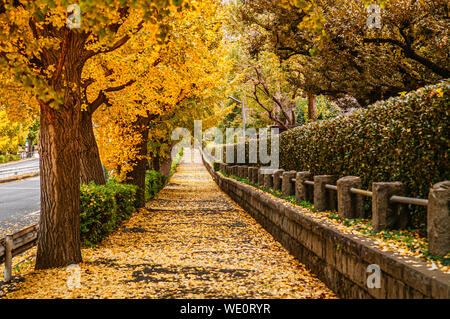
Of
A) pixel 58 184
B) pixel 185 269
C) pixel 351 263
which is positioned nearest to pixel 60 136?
pixel 58 184

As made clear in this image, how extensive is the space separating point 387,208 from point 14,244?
19.9 ft

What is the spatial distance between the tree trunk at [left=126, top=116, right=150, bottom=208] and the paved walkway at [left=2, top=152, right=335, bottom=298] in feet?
12.6

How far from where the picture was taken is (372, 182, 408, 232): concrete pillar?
18.0 feet

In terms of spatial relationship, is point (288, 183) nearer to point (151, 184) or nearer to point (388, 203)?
point (388, 203)

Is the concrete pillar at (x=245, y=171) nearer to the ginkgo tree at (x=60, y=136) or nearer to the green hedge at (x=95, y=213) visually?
the green hedge at (x=95, y=213)

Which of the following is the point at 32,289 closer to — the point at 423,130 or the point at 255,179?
the point at 423,130

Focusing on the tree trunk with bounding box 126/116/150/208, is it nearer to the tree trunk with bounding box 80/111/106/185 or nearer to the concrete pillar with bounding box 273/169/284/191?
the tree trunk with bounding box 80/111/106/185

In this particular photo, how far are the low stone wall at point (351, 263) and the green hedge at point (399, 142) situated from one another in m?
1.00

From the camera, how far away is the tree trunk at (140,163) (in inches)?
631

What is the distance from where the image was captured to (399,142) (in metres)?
5.67

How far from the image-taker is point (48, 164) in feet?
23.8

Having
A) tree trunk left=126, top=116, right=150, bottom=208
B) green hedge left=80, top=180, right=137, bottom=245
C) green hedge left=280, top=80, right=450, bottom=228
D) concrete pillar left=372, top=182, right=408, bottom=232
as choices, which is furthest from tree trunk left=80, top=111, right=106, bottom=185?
concrete pillar left=372, top=182, right=408, bottom=232

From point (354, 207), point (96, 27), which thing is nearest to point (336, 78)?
point (354, 207)

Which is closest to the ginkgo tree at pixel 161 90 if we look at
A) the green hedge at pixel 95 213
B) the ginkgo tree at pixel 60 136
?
the ginkgo tree at pixel 60 136
